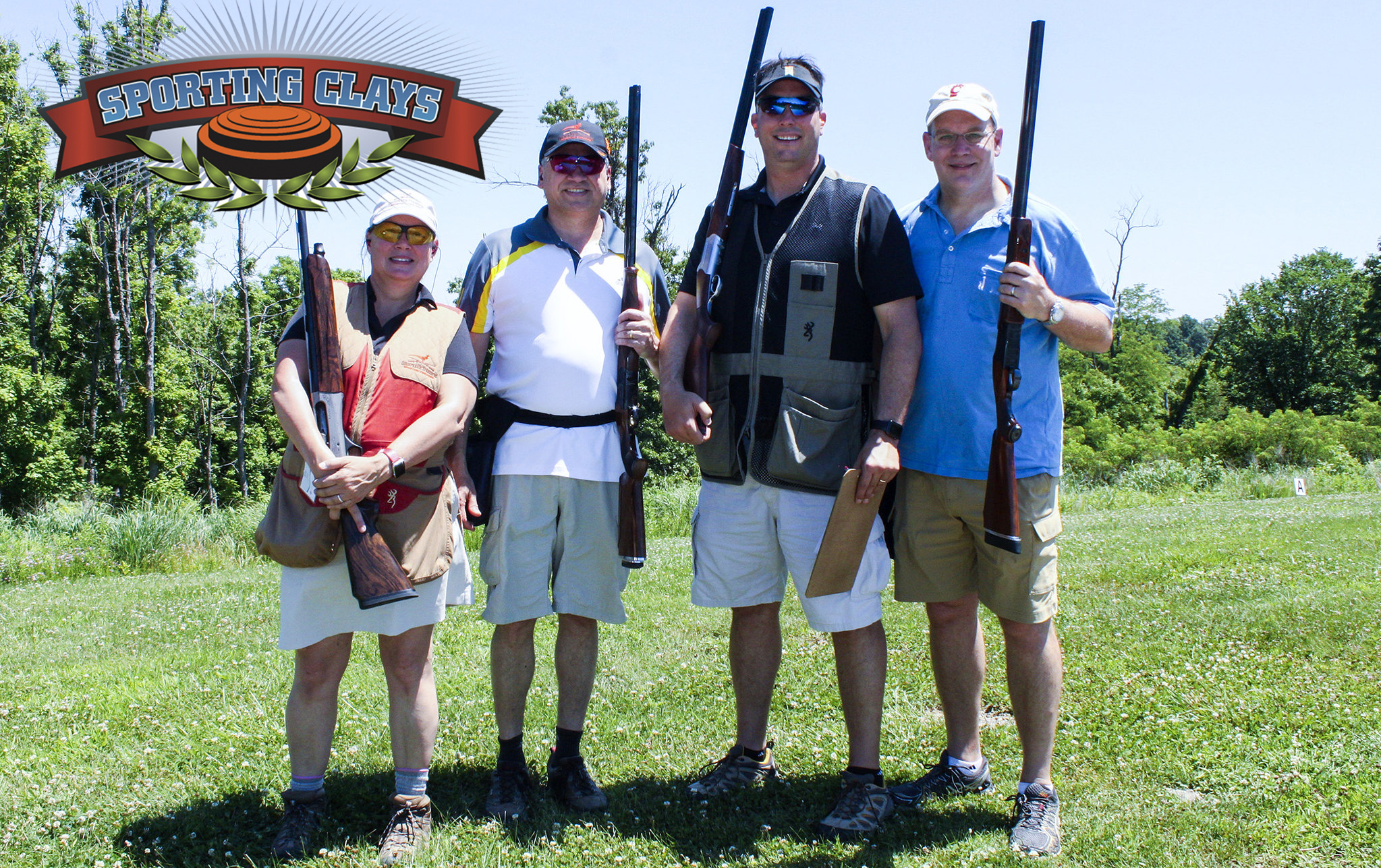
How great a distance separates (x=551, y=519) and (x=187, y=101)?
7.31 feet

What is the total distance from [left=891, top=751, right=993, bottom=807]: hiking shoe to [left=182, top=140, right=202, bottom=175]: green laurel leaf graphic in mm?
3884

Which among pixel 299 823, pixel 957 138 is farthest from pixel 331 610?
pixel 957 138

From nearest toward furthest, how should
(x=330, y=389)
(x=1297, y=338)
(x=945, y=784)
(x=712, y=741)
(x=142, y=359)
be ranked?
1. (x=330, y=389)
2. (x=945, y=784)
3. (x=712, y=741)
4. (x=142, y=359)
5. (x=1297, y=338)

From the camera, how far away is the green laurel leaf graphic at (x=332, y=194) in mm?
3615

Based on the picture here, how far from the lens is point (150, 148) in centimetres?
366

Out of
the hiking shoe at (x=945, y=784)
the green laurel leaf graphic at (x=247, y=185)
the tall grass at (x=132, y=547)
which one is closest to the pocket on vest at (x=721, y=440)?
the hiking shoe at (x=945, y=784)

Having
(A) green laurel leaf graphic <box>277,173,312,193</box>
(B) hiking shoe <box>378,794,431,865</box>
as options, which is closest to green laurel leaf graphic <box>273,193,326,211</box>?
(A) green laurel leaf graphic <box>277,173,312,193</box>

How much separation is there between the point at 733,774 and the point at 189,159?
11.3 ft

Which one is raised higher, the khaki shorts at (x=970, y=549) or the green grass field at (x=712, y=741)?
the khaki shorts at (x=970, y=549)

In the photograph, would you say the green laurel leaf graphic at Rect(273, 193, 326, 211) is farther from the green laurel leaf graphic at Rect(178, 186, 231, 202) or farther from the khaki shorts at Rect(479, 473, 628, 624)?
the khaki shorts at Rect(479, 473, 628, 624)

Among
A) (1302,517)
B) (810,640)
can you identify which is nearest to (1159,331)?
(1302,517)

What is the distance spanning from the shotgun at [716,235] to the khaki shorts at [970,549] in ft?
3.23

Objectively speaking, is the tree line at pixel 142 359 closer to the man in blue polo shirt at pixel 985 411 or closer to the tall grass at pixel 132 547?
the tall grass at pixel 132 547

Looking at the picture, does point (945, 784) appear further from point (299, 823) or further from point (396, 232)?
point (396, 232)
